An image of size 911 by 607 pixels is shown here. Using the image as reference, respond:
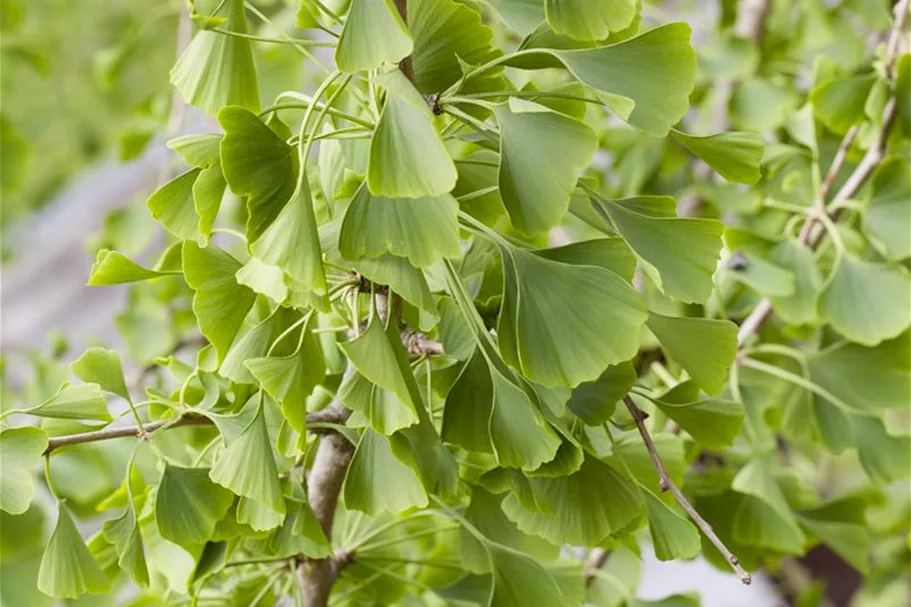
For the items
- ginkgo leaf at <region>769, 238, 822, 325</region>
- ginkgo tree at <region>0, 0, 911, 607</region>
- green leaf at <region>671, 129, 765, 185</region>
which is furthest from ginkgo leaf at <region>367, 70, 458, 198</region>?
ginkgo leaf at <region>769, 238, 822, 325</region>

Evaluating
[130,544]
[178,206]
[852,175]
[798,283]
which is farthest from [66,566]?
[852,175]

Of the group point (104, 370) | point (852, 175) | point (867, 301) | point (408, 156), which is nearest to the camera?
point (408, 156)

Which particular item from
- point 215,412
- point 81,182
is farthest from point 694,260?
point 81,182

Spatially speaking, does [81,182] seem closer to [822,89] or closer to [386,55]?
[822,89]

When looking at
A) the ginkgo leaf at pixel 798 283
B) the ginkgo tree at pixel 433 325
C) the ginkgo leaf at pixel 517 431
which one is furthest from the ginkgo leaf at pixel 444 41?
the ginkgo leaf at pixel 798 283

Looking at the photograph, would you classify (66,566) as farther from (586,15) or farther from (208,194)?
(586,15)

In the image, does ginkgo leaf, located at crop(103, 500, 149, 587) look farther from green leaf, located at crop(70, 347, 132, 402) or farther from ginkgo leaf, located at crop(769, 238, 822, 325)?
ginkgo leaf, located at crop(769, 238, 822, 325)

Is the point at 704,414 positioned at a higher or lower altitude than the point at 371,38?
lower
